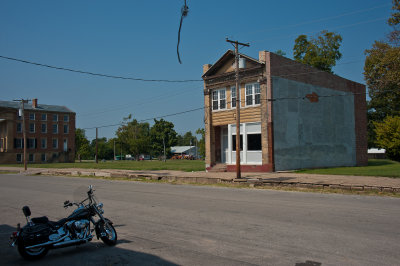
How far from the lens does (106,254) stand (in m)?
6.48

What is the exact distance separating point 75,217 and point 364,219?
694cm

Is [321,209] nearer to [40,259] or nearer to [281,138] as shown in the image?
[40,259]

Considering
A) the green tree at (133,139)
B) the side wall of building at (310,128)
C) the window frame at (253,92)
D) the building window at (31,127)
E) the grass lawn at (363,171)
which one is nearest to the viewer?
the grass lawn at (363,171)

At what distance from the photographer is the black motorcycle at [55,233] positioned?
6047 mm

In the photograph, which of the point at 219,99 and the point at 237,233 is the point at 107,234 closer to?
the point at 237,233

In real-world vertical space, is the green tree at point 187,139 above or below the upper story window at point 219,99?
above

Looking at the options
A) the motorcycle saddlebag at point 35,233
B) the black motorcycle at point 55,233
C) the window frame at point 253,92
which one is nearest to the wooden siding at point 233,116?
the window frame at point 253,92

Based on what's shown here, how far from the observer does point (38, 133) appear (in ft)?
257

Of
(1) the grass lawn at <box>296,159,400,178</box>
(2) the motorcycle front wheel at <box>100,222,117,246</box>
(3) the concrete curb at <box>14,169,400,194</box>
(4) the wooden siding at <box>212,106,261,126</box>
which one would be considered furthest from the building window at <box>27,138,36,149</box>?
(2) the motorcycle front wheel at <box>100,222,117,246</box>

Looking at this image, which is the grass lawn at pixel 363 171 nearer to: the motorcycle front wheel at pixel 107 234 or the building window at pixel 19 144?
the motorcycle front wheel at pixel 107 234

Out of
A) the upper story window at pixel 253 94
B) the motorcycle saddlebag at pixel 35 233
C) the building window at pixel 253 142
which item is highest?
the upper story window at pixel 253 94

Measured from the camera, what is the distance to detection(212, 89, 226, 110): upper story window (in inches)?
1194

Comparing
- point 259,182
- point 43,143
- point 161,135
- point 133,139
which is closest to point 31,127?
point 43,143

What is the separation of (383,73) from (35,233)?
4170 centimetres
